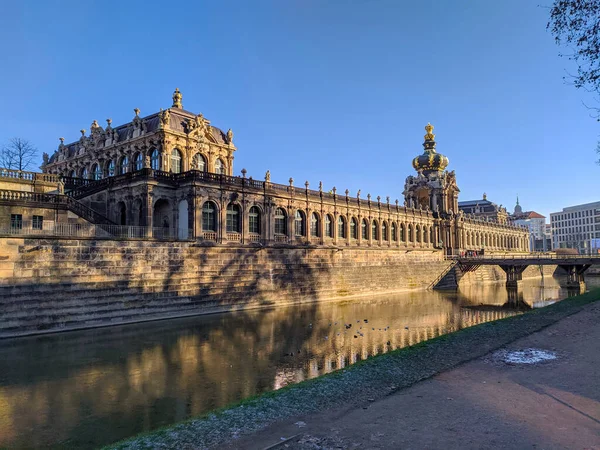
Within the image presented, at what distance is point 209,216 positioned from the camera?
122ft

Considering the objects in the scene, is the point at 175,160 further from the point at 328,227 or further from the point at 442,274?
the point at 442,274

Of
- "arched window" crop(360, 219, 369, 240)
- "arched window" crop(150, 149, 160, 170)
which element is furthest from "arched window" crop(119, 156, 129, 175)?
"arched window" crop(360, 219, 369, 240)

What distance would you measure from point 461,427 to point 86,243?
24948 mm

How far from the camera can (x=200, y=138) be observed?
44875 mm

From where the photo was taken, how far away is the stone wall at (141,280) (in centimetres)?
2414

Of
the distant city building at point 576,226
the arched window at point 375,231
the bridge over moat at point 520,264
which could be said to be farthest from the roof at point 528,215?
the arched window at point 375,231

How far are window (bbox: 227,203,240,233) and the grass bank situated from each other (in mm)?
24241

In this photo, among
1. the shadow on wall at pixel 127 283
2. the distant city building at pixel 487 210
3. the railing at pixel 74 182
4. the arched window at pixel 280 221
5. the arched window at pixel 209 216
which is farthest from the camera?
the distant city building at pixel 487 210

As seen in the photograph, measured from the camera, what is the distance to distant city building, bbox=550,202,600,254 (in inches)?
5645

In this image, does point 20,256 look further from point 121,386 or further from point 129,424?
point 129,424

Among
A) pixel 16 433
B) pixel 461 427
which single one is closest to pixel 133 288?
pixel 16 433

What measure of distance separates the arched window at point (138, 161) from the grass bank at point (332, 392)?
115ft

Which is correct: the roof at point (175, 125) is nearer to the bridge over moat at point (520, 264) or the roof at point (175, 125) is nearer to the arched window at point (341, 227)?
the arched window at point (341, 227)

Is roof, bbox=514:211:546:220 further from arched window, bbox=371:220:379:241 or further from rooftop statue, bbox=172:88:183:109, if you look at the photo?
rooftop statue, bbox=172:88:183:109
